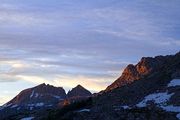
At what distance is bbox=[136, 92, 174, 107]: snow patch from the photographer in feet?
321

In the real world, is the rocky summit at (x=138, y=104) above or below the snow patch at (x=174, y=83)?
below

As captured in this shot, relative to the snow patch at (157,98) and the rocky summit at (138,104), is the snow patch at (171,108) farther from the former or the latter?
the snow patch at (157,98)

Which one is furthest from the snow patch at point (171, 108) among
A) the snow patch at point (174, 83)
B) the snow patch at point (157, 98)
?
the snow patch at point (174, 83)

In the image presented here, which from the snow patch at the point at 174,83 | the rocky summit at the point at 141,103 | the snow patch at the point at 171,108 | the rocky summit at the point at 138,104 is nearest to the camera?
the rocky summit at the point at 141,103

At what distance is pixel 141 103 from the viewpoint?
102 meters

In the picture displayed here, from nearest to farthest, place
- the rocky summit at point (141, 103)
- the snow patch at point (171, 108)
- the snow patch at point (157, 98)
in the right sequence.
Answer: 1. the rocky summit at point (141, 103)
2. the snow patch at point (171, 108)
3. the snow patch at point (157, 98)

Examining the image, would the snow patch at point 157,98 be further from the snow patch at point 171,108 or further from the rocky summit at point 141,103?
the snow patch at point 171,108

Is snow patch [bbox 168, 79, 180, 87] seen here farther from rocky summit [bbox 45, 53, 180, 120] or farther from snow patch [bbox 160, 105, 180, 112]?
snow patch [bbox 160, 105, 180, 112]

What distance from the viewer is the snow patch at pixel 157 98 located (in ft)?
321

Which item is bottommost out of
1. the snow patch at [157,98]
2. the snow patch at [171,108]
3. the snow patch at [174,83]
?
the snow patch at [171,108]

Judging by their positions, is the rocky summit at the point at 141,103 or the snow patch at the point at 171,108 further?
the snow patch at the point at 171,108

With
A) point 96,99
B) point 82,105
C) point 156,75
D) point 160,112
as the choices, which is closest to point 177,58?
point 156,75

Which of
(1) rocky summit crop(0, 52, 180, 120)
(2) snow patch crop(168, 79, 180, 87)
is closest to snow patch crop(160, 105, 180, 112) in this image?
(1) rocky summit crop(0, 52, 180, 120)

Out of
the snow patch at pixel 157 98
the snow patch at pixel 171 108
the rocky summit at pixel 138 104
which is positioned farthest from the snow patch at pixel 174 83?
the snow patch at pixel 171 108
